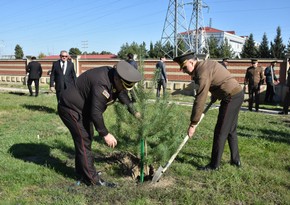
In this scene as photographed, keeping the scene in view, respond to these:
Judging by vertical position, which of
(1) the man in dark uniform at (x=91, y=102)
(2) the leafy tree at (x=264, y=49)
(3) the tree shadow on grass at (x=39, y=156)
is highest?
(2) the leafy tree at (x=264, y=49)

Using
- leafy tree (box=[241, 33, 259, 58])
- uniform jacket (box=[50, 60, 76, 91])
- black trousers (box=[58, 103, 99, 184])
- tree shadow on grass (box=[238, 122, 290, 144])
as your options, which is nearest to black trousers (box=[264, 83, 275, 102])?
tree shadow on grass (box=[238, 122, 290, 144])

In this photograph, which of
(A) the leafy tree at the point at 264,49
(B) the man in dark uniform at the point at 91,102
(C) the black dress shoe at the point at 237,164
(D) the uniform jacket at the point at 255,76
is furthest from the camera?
(A) the leafy tree at the point at 264,49

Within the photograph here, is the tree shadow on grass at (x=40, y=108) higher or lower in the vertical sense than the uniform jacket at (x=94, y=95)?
lower

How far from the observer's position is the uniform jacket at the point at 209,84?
12.8 feet

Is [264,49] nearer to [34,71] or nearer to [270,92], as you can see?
[270,92]

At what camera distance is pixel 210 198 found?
3.62 metres

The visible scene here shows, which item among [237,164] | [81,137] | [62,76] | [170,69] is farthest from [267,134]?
[170,69]

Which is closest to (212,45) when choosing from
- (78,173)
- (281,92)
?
(281,92)

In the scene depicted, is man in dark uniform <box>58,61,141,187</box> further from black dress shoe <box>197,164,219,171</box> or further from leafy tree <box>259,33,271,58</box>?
leafy tree <box>259,33,271,58</box>

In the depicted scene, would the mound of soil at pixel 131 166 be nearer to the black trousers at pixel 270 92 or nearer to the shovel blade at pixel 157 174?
the shovel blade at pixel 157 174

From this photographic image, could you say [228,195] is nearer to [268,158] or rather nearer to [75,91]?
[268,158]

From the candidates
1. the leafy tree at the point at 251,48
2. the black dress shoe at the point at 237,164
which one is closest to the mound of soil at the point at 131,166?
the black dress shoe at the point at 237,164

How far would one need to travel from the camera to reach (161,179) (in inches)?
166

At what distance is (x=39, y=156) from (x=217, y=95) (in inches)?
117
